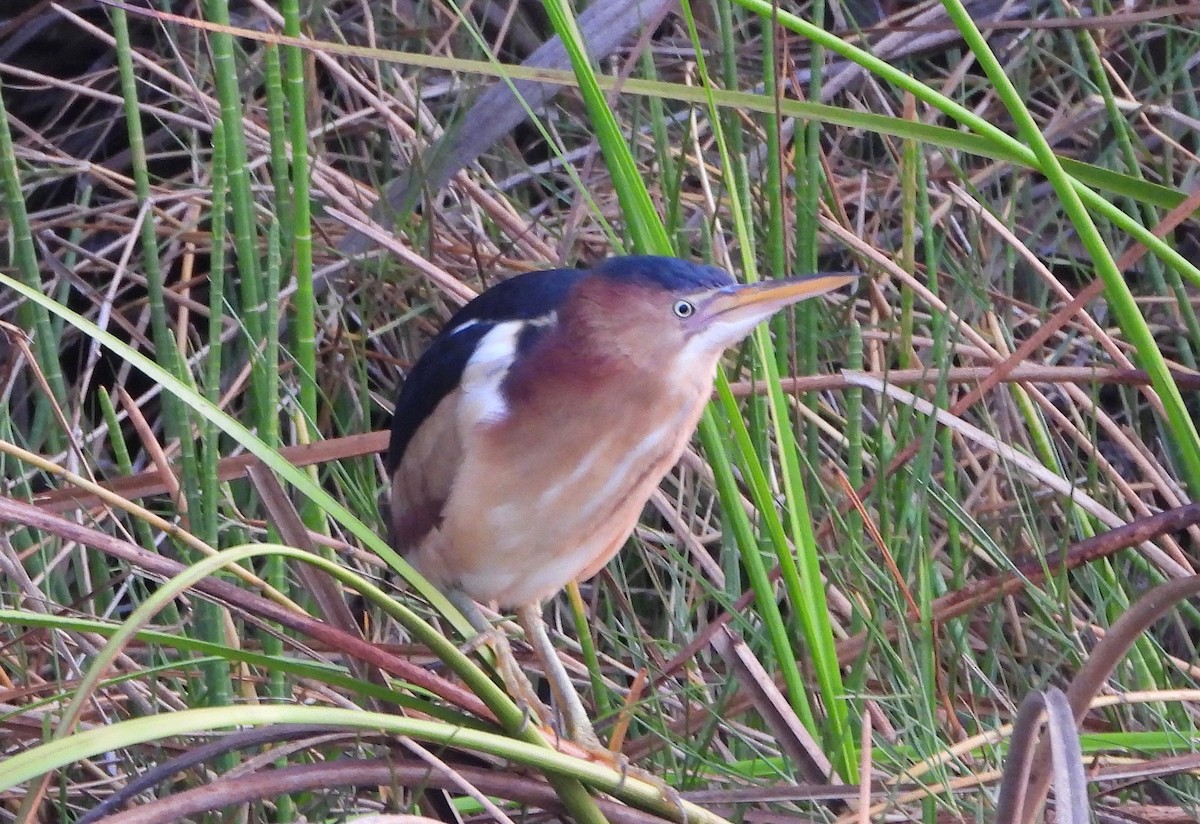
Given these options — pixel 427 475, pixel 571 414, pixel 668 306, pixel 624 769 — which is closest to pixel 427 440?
pixel 427 475

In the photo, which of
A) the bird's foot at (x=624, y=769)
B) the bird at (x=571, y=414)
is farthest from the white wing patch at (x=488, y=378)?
the bird's foot at (x=624, y=769)

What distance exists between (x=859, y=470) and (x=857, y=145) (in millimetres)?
1293

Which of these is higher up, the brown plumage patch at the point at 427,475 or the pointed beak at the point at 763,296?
the pointed beak at the point at 763,296

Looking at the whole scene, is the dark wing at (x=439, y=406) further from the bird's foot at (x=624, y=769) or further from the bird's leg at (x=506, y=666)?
the bird's foot at (x=624, y=769)

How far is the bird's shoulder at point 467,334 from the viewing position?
140 centimetres

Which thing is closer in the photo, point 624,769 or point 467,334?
point 624,769

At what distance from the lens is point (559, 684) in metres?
1.46

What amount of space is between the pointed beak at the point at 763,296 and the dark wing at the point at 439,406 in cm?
17

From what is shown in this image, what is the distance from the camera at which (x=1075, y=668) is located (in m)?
1.47

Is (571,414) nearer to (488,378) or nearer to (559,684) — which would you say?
(488,378)

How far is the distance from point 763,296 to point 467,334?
1.13 ft

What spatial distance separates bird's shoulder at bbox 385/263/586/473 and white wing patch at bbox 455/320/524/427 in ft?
0.04

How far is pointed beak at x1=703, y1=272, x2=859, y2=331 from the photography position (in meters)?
1.20

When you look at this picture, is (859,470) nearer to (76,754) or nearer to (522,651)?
(522,651)
